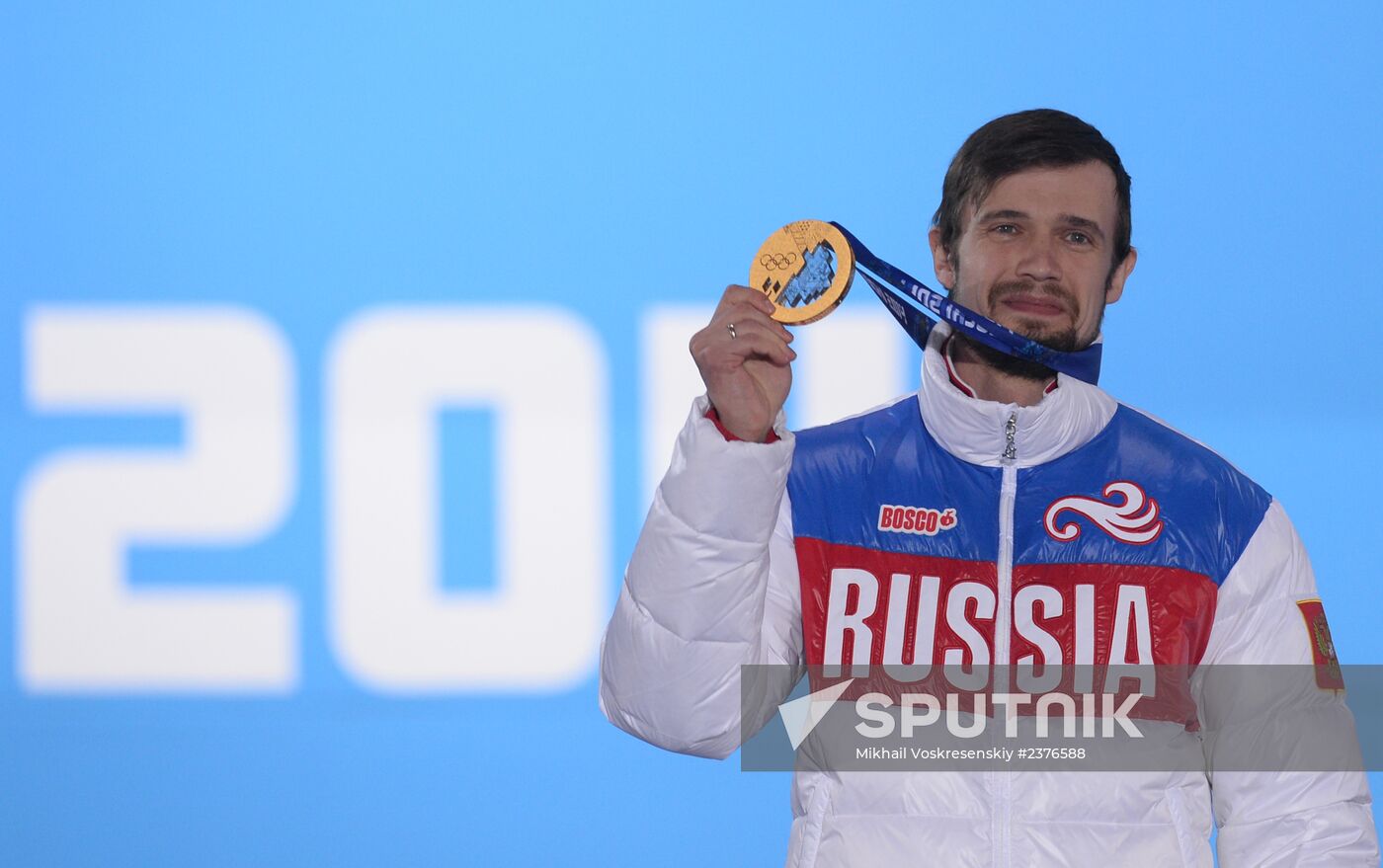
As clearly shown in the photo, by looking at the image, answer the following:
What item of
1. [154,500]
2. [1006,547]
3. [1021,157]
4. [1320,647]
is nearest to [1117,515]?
[1006,547]

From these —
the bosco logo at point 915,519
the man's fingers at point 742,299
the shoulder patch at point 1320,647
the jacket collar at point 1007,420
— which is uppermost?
the man's fingers at point 742,299

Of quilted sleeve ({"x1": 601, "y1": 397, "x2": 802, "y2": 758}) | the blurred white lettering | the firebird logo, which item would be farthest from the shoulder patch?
the blurred white lettering

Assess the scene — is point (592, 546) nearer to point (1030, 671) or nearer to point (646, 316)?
point (646, 316)

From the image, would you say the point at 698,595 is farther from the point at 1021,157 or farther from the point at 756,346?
the point at 1021,157

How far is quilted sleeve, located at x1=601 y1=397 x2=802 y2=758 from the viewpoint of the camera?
1344 millimetres

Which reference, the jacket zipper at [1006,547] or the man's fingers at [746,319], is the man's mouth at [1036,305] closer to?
the jacket zipper at [1006,547]

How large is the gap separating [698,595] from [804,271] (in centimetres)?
32

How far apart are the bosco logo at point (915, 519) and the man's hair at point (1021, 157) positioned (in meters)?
0.29

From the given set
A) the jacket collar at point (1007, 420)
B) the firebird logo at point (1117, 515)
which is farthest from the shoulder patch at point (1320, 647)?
the jacket collar at point (1007, 420)

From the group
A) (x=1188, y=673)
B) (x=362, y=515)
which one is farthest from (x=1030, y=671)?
(x=362, y=515)

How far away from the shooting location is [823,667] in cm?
150

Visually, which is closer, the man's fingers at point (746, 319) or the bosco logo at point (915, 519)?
the man's fingers at point (746, 319)

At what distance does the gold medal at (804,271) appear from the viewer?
1400mm

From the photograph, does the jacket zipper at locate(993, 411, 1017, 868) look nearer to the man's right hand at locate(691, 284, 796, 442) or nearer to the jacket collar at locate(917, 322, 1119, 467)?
the jacket collar at locate(917, 322, 1119, 467)
